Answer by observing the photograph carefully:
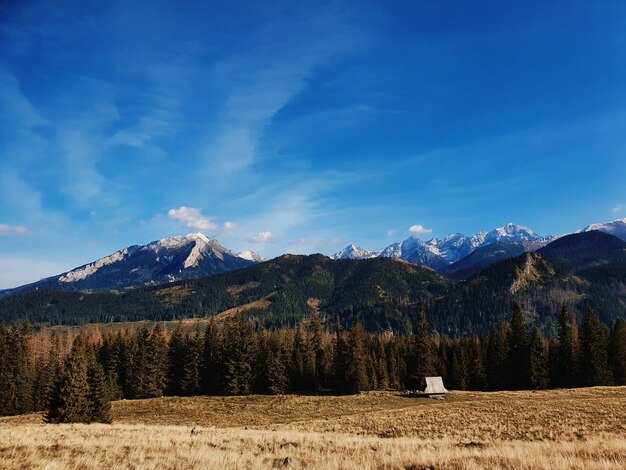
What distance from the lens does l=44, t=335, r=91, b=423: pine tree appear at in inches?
1710

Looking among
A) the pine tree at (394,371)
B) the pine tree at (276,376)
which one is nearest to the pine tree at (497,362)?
the pine tree at (394,371)

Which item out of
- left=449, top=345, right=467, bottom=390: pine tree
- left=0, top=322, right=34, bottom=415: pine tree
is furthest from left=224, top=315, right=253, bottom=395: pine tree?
left=449, top=345, right=467, bottom=390: pine tree

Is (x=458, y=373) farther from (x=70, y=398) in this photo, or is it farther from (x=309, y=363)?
(x=70, y=398)

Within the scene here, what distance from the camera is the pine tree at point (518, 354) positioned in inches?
3216

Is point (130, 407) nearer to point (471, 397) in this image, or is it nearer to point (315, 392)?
point (315, 392)

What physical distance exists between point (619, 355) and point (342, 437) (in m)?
76.1

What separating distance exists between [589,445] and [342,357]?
231 feet

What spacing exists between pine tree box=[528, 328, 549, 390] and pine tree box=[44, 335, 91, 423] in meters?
73.2

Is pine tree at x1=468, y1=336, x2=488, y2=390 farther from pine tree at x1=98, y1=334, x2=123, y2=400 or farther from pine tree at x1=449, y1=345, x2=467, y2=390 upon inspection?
pine tree at x1=98, y1=334, x2=123, y2=400

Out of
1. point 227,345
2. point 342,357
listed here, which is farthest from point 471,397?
point 227,345

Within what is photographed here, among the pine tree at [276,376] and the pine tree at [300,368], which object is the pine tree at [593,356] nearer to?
the pine tree at [300,368]

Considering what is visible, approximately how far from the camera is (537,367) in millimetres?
78438

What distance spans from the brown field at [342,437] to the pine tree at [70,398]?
596 centimetres

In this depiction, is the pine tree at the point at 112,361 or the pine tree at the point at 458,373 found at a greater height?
the pine tree at the point at 112,361
